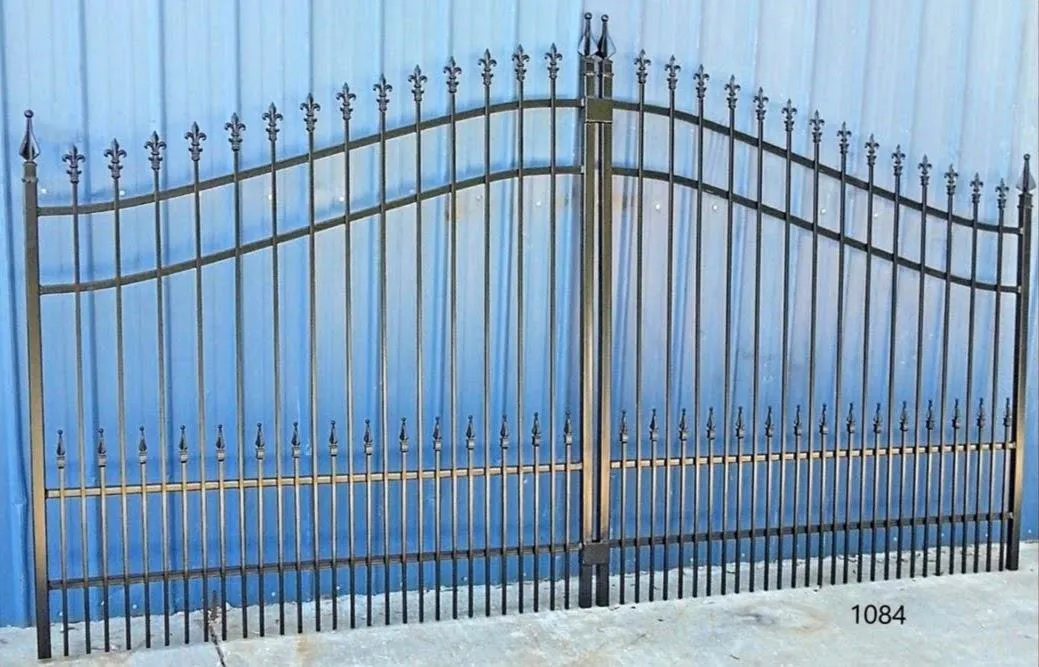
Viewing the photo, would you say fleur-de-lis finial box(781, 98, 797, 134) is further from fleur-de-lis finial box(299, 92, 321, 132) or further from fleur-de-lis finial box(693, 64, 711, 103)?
fleur-de-lis finial box(299, 92, 321, 132)

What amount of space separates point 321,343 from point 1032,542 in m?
3.18

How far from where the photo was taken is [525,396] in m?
4.10

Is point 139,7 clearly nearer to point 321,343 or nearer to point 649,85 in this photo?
point 321,343

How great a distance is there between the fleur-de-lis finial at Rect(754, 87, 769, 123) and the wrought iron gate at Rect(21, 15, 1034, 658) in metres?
0.05

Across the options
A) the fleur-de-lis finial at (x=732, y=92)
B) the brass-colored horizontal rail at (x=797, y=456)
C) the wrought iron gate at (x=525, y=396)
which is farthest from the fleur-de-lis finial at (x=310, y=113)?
the brass-colored horizontal rail at (x=797, y=456)

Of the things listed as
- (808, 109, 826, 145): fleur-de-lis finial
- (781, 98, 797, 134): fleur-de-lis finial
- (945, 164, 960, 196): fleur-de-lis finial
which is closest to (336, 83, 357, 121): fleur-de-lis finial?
(781, 98, 797, 134): fleur-de-lis finial

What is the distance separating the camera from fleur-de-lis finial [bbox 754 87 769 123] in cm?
391

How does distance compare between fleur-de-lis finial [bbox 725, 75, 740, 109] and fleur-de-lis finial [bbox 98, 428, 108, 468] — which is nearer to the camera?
fleur-de-lis finial [bbox 98, 428, 108, 468]

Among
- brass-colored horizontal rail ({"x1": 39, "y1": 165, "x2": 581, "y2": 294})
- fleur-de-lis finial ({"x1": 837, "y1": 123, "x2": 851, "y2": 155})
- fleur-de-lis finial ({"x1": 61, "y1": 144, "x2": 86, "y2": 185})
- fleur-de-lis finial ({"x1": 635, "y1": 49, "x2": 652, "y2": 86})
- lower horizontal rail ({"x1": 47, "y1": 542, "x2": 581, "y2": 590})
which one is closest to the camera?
fleur-de-lis finial ({"x1": 61, "y1": 144, "x2": 86, "y2": 185})

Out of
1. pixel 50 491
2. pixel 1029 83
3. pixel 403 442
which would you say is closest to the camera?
pixel 50 491

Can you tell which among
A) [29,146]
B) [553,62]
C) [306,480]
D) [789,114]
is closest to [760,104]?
[789,114]

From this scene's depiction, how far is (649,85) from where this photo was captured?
405cm

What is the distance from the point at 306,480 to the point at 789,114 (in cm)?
208

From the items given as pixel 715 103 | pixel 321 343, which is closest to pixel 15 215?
pixel 321 343
